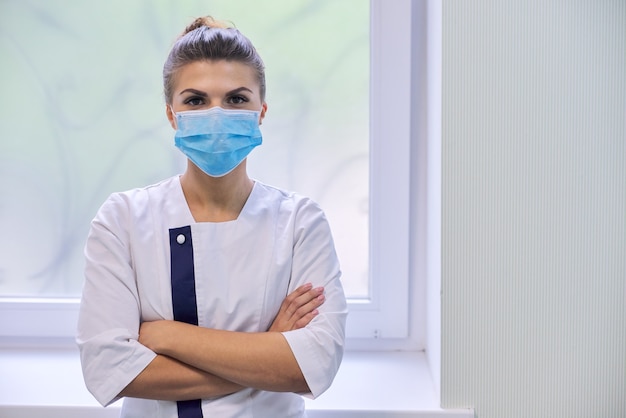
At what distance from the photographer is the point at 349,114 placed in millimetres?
Answer: 1881

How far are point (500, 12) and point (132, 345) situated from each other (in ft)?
3.35

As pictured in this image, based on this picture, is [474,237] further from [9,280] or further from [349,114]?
[9,280]

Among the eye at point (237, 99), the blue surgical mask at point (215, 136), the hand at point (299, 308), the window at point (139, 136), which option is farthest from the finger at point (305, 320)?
the window at point (139, 136)

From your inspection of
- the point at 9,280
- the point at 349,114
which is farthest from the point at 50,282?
the point at 349,114

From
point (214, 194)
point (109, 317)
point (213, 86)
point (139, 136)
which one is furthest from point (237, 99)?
point (139, 136)

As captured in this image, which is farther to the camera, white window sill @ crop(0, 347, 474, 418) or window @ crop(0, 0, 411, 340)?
window @ crop(0, 0, 411, 340)

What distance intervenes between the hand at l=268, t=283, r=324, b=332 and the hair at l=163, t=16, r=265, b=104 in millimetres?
419

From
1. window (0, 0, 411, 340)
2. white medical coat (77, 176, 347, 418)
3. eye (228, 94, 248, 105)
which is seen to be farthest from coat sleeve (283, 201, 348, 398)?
window (0, 0, 411, 340)

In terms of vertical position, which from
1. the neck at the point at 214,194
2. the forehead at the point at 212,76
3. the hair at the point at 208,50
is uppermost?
the hair at the point at 208,50

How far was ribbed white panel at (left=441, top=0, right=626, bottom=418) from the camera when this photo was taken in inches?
58.8

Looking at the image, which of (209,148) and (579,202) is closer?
(209,148)

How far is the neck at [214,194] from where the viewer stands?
137 centimetres

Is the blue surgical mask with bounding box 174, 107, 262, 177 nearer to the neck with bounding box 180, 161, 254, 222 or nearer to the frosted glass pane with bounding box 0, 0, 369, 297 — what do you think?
the neck with bounding box 180, 161, 254, 222

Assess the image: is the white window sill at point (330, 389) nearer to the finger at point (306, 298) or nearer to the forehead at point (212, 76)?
the finger at point (306, 298)
